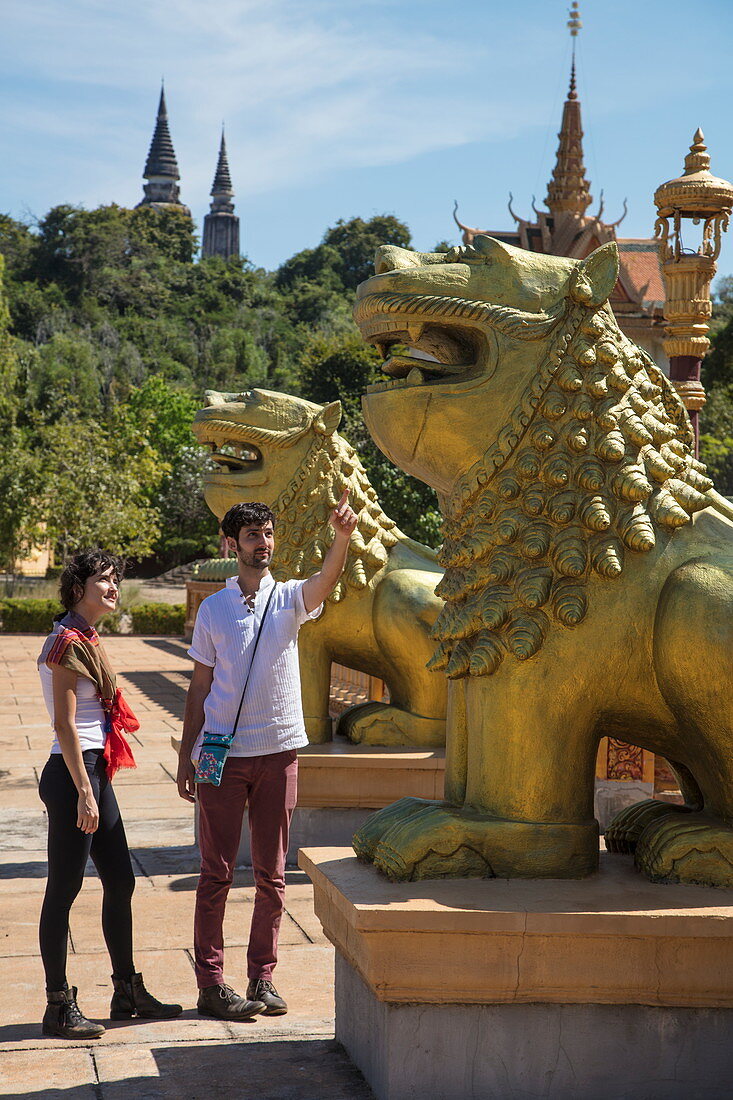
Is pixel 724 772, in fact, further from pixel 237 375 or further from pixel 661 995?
pixel 237 375

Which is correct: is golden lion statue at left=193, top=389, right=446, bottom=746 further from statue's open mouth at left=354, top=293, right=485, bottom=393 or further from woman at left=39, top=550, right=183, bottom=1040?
statue's open mouth at left=354, top=293, right=485, bottom=393

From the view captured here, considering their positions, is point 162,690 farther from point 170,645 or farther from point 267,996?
point 267,996

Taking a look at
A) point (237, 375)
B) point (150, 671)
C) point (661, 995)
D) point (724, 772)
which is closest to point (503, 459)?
point (724, 772)

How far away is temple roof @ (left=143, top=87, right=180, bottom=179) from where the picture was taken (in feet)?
414

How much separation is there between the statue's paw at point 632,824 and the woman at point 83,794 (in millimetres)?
1540

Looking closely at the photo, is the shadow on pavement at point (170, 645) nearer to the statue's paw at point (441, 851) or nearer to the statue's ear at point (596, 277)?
the statue's paw at point (441, 851)

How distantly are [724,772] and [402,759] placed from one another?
267 centimetres

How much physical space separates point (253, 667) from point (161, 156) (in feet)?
434

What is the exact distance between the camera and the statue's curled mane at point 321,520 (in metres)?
5.70

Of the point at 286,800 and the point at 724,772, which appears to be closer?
the point at 724,772

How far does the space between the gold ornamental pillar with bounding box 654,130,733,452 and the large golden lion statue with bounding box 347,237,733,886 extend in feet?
17.1

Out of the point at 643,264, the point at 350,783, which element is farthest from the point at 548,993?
the point at 643,264

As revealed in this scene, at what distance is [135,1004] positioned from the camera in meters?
3.74

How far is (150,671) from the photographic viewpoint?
17422mm
